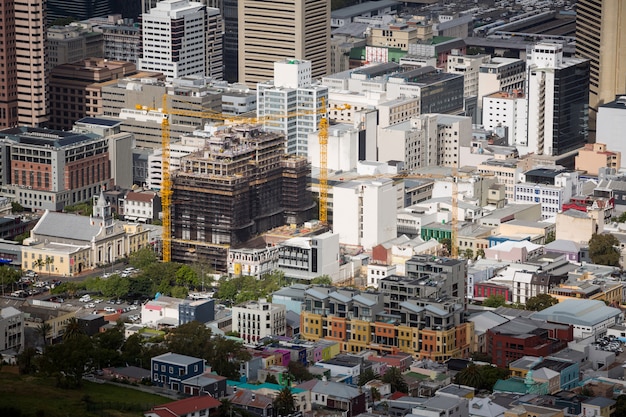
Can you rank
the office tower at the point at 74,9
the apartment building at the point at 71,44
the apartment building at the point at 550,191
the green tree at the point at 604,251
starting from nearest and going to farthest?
the green tree at the point at 604,251
the apartment building at the point at 550,191
the apartment building at the point at 71,44
the office tower at the point at 74,9

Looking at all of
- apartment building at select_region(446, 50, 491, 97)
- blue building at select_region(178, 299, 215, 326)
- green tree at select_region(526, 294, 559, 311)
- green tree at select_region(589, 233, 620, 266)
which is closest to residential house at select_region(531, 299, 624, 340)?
green tree at select_region(526, 294, 559, 311)

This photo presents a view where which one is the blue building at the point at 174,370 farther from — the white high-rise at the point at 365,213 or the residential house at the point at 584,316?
the white high-rise at the point at 365,213

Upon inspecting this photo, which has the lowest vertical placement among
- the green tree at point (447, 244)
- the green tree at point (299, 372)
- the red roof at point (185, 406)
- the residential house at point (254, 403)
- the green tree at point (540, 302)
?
the residential house at point (254, 403)

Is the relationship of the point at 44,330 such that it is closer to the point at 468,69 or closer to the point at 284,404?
the point at 284,404

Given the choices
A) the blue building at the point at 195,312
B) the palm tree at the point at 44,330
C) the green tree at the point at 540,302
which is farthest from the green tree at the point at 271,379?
the green tree at the point at 540,302

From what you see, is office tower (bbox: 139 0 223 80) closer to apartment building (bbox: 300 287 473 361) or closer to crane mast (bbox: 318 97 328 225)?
crane mast (bbox: 318 97 328 225)
